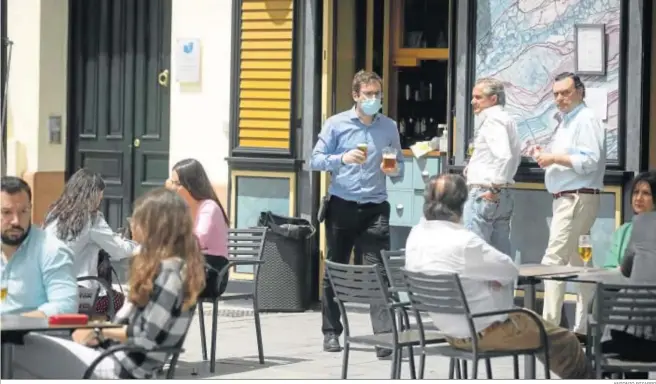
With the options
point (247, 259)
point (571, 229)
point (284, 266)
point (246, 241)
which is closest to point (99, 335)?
point (247, 259)

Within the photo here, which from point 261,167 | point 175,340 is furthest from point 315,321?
point 175,340

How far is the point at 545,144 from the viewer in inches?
461

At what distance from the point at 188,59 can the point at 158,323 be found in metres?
7.48

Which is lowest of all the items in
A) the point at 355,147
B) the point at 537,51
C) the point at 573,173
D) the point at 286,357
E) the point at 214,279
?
the point at 286,357

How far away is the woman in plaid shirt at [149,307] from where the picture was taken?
671 centimetres

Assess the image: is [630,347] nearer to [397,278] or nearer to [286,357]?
[397,278]

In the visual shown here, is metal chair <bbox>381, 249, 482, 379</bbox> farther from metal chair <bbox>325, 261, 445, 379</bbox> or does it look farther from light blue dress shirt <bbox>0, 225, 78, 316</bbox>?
light blue dress shirt <bbox>0, 225, 78, 316</bbox>

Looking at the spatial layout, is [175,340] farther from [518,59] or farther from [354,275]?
[518,59]

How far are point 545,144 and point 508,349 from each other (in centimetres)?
425

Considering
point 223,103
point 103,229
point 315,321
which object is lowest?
point 315,321

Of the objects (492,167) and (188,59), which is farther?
(188,59)

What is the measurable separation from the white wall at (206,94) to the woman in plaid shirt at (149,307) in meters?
6.87

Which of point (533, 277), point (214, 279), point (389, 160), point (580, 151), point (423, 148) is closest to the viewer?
point (533, 277)

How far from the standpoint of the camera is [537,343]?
7730 millimetres
